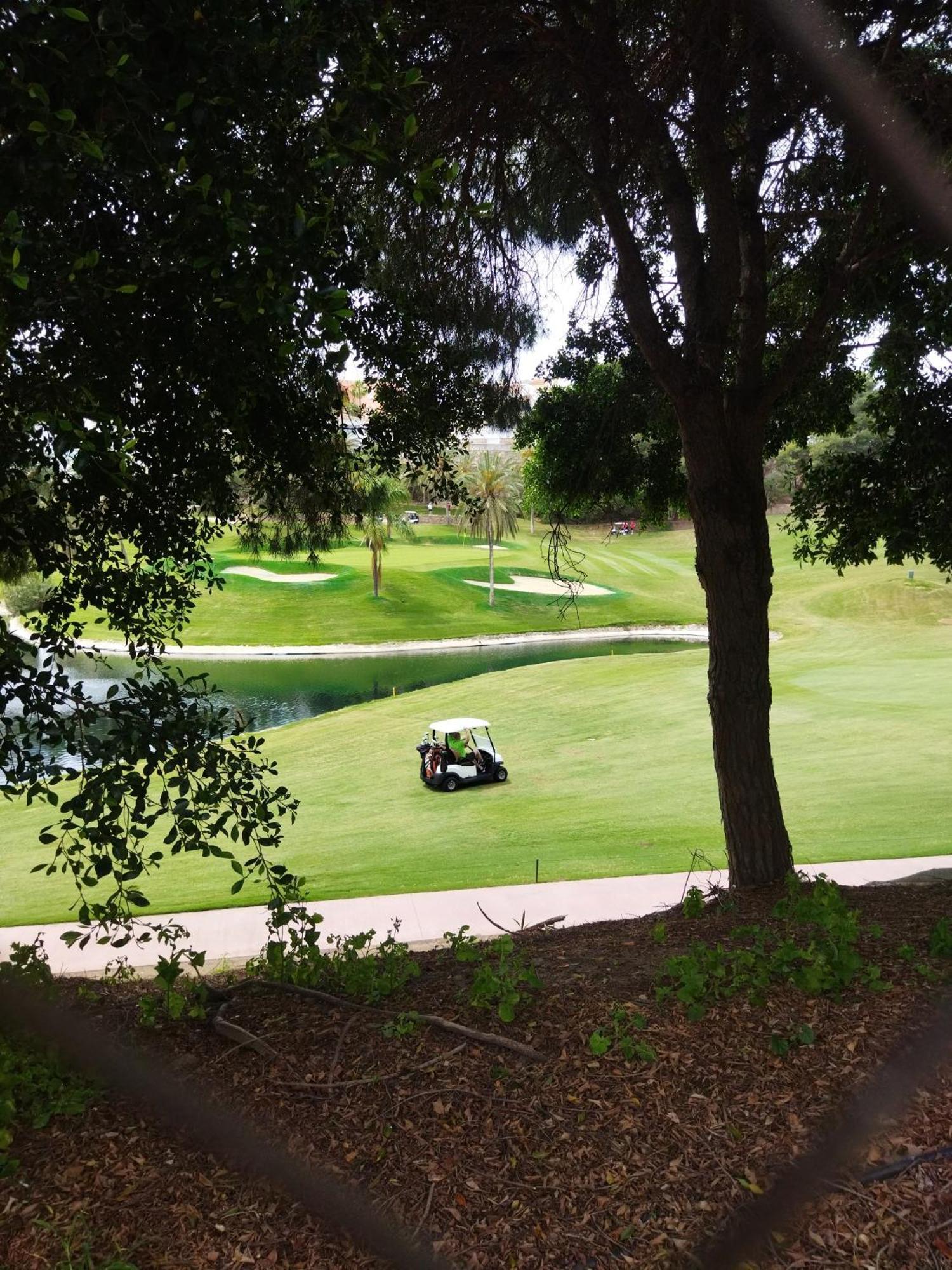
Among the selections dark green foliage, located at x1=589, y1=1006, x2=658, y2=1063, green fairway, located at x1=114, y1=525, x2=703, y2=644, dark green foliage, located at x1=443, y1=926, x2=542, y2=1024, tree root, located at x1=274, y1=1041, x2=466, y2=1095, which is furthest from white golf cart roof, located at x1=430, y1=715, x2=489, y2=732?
green fairway, located at x1=114, y1=525, x2=703, y2=644

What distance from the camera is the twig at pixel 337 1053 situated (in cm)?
310

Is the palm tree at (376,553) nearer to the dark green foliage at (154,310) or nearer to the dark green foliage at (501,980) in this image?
the dark green foliage at (501,980)

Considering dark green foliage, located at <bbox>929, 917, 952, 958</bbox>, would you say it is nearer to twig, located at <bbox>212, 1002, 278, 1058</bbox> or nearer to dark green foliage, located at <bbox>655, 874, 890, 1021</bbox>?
dark green foliage, located at <bbox>655, 874, 890, 1021</bbox>

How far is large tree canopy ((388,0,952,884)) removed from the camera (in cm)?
493

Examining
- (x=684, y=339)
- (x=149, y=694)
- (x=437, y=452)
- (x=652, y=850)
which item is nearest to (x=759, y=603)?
(x=684, y=339)

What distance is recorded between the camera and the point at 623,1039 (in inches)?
128

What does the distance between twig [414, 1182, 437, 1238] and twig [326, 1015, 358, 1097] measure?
0.53 metres

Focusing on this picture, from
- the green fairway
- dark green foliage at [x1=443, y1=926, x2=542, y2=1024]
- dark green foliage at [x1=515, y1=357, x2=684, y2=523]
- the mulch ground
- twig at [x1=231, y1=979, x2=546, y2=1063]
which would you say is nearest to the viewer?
the mulch ground

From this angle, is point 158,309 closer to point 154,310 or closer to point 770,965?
point 154,310

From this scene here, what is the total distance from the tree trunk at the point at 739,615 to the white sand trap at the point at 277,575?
43.1 m

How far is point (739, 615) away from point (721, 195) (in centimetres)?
249

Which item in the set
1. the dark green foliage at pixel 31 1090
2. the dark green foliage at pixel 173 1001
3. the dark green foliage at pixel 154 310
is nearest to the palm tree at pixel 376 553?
the dark green foliage at pixel 154 310

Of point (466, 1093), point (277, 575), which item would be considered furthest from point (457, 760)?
point (277, 575)

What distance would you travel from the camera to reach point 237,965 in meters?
8.17
